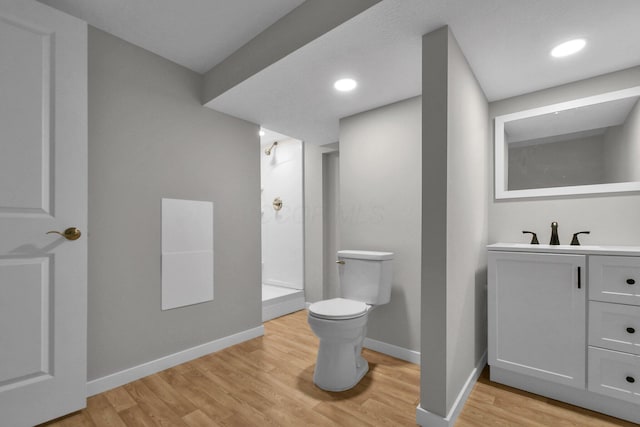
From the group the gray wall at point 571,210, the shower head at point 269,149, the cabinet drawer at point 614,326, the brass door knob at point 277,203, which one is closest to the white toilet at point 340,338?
the gray wall at point 571,210

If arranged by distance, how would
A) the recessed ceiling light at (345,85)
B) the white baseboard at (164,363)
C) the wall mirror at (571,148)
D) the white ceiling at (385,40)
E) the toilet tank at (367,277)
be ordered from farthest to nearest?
the toilet tank at (367,277)
the recessed ceiling light at (345,85)
the wall mirror at (571,148)
the white baseboard at (164,363)
the white ceiling at (385,40)

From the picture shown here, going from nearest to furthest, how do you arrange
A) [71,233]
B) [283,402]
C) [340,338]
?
[71,233], [283,402], [340,338]

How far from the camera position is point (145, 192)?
203 cm

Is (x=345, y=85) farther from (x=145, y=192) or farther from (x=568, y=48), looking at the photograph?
(x=145, y=192)

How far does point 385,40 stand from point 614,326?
202cm

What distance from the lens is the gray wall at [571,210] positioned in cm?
186

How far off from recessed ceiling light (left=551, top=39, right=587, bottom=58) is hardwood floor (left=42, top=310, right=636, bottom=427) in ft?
6.84

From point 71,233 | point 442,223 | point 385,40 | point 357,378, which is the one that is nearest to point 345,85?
point 385,40

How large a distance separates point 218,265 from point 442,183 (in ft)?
6.26

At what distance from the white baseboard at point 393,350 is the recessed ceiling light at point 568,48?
86.4 inches

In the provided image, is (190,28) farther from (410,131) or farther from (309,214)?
(309,214)

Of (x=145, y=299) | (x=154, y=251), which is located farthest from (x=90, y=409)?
(x=154, y=251)

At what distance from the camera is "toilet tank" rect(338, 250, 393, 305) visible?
219cm

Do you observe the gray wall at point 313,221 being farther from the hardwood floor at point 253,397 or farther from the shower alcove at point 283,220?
the hardwood floor at point 253,397
